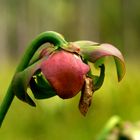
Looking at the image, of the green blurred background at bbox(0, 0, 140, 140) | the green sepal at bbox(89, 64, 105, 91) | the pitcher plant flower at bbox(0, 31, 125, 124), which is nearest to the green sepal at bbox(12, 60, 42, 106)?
the pitcher plant flower at bbox(0, 31, 125, 124)

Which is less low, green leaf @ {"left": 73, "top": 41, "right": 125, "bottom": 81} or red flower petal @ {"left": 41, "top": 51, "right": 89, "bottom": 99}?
green leaf @ {"left": 73, "top": 41, "right": 125, "bottom": 81}

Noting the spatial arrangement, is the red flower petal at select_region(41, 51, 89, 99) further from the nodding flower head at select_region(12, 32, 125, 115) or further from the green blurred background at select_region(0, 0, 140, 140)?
the green blurred background at select_region(0, 0, 140, 140)

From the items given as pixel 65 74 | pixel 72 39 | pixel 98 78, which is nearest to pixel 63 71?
pixel 65 74

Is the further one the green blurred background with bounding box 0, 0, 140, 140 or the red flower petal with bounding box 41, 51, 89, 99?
the green blurred background with bounding box 0, 0, 140, 140

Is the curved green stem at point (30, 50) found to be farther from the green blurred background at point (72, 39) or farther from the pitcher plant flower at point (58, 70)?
the green blurred background at point (72, 39)

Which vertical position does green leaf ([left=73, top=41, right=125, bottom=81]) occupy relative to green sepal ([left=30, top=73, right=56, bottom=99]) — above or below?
above

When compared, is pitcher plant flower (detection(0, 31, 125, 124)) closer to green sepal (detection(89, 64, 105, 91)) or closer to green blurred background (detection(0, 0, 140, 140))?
green sepal (detection(89, 64, 105, 91))

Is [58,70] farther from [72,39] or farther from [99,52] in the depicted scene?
[72,39]

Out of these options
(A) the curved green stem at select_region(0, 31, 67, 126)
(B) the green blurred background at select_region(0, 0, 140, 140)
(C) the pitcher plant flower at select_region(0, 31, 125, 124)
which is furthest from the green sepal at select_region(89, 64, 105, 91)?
(B) the green blurred background at select_region(0, 0, 140, 140)

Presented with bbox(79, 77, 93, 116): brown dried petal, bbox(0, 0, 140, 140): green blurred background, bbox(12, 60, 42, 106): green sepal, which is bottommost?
bbox(0, 0, 140, 140): green blurred background
